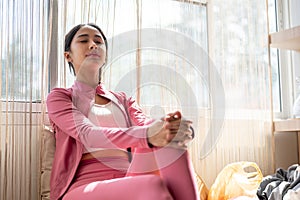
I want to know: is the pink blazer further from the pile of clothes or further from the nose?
the pile of clothes

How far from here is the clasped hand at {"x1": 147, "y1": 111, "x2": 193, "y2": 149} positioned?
1.12 m

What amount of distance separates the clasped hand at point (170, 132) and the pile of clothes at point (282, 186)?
0.57m

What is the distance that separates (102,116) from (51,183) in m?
0.29

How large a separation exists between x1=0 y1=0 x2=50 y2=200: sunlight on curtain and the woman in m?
0.14

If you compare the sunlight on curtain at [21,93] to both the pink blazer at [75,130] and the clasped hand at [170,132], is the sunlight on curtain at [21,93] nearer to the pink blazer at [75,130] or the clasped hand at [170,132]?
the pink blazer at [75,130]

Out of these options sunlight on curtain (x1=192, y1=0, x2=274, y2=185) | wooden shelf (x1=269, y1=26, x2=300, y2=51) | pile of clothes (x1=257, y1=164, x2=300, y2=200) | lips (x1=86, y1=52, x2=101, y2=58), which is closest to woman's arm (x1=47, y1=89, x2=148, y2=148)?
lips (x1=86, y1=52, x2=101, y2=58)

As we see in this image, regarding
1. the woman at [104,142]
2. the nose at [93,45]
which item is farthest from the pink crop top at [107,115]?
the nose at [93,45]

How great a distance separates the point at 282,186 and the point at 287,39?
911 mm

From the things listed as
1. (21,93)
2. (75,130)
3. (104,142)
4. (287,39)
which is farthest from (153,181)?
(287,39)

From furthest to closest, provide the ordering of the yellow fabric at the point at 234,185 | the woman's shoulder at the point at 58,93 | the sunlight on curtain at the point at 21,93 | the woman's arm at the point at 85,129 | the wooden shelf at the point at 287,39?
the wooden shelf at the point at 287,39, the yellow fabric at the point at 234,185, the sunlight on curtain at the point at 21,93, the woman's shoulder at the point at 58,93, the woman's arm at the point at 85,129

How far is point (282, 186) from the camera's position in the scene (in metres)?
1.58

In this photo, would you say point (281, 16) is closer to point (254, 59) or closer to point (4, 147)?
point (254, 59)

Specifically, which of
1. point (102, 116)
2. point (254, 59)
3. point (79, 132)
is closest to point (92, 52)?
point (102, 116)

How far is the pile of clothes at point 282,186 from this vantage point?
150cm
